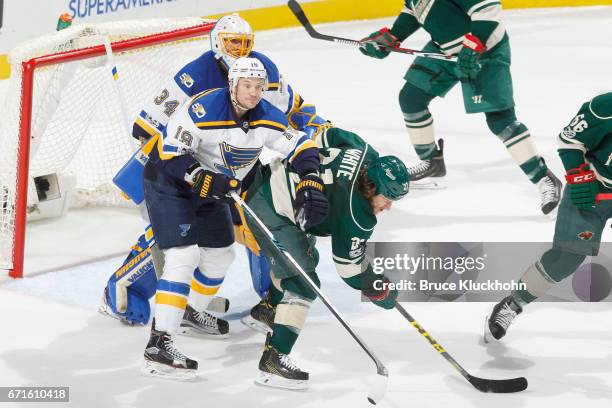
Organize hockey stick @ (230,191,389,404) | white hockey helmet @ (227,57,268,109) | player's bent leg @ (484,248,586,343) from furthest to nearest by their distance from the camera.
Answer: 1. player's bent leg @ (484,248,586,343)
2. white hockey helmet @ (227,57,268,109)
3. hockey stick @ (230,191,389,404)

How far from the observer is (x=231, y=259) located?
3725mm

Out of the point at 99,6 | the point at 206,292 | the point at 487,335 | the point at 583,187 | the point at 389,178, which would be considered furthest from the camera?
the point at 99,6

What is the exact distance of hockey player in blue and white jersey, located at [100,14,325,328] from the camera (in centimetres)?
395

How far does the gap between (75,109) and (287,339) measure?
7.21 ft

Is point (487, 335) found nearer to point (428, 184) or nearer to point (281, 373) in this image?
point (281, 373)

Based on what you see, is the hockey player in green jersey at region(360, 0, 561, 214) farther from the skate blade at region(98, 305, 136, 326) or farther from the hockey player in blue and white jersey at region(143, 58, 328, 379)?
the skate blade at region(98, 305, 136, 326)

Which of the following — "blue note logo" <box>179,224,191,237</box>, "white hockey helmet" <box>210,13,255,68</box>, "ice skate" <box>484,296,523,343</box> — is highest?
"white hockey helmet" <box>210,13,255,68</box>

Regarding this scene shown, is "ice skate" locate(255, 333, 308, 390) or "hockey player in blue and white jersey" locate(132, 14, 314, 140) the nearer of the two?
"ice skate" locate(255, 333, 308, 390)

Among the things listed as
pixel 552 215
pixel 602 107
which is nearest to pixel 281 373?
pixel 602 107

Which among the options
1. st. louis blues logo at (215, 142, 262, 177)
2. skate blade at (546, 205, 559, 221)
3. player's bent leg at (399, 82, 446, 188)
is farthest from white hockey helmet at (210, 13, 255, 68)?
skate blade at (546, 205, 559, 221)

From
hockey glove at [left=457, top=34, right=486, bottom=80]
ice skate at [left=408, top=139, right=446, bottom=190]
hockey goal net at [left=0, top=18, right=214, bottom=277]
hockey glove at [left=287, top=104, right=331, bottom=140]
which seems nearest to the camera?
hockey glove at [left=287, top=104, right=331, bottom=140]

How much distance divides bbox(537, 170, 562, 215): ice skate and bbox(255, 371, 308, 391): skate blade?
2074mm

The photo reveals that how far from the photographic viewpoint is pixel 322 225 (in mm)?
3428

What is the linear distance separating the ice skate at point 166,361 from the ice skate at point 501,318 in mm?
1058
